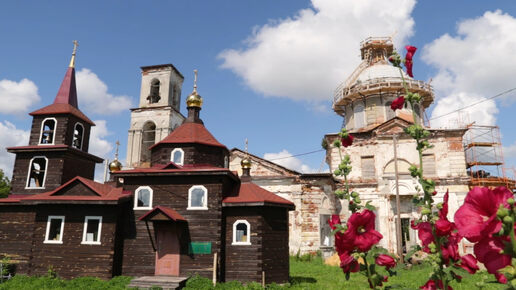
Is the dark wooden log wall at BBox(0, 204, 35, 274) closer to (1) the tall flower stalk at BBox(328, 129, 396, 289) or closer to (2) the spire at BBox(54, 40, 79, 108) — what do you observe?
(2) the spire at BBox(54, 40, 79, 108)

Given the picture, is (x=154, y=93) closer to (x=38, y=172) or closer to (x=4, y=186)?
(x=38, y=172)

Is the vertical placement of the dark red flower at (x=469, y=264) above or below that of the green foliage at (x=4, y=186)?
below

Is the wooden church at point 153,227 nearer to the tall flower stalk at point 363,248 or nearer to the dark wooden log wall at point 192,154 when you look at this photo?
the dark wooden log wall at point 192,154

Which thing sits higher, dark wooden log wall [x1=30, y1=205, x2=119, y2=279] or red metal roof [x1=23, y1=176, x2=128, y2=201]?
red metal roof [x1=23, y1=176, x2=128, y2=201]

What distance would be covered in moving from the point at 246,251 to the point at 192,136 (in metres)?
7.25

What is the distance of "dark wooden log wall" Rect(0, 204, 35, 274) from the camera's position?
1700 cm

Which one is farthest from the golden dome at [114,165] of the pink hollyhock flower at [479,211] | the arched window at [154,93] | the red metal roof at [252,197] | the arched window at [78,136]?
the pink hollyhock flower at [479,211]

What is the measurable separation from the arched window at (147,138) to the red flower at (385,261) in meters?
30.7

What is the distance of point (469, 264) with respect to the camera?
1934 mm

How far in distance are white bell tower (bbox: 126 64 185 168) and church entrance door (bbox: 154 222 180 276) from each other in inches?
601

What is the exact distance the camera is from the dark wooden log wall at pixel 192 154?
62.3ft

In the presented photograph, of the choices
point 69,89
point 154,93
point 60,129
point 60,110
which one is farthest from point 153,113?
point 60,129

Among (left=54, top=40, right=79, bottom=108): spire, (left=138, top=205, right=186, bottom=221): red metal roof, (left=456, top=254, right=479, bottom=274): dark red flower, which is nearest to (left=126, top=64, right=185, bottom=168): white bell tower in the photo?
(left=54, top=40, right=79, bottom=108): spire

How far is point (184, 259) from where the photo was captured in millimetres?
15633
